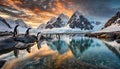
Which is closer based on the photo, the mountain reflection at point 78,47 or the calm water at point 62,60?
the calm water at point 62,60

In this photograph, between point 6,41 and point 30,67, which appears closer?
point 30,67

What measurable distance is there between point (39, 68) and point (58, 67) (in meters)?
1.65

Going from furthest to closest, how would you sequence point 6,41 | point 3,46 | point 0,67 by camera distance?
1. point 6,41
2. point 3,46
3. point 0,67

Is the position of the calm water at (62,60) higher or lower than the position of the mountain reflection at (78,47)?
higher

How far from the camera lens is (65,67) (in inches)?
725

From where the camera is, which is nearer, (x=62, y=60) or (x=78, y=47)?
(x=62, y=60)

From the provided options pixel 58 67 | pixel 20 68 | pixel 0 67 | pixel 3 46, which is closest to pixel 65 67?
pixel 58 67

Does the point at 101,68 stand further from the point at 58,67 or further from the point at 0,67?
the point at 0,67

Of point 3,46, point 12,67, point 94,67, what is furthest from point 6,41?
point 94,67

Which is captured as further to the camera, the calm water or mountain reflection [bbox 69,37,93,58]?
mountain reflection [bbox 69,37,93,58]

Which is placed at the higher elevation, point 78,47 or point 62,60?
point 62,60

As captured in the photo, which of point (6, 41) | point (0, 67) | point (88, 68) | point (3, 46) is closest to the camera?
point (0, 67)

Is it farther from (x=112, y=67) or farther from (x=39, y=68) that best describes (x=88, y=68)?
(x=39, y=68)

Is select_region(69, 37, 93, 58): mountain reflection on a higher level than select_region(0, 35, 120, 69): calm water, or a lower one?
lower
